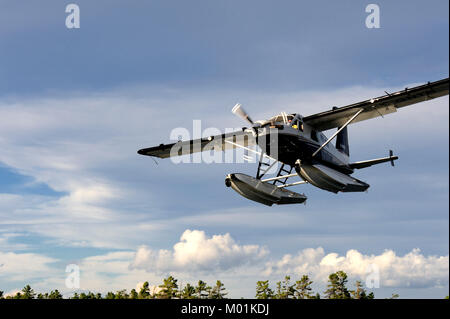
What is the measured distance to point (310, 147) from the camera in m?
23.0

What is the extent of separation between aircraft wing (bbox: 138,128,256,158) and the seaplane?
2.07 feet

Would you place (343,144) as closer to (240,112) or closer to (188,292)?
(240,112)

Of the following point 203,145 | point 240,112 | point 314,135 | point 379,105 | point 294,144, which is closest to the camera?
point 294,144

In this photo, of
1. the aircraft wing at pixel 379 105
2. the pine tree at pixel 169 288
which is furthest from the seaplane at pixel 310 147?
the pine tree at pixel 169 288

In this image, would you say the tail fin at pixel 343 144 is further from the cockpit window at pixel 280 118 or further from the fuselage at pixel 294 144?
the cockpit window at pixel 280 118

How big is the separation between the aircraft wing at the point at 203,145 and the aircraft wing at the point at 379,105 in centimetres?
430

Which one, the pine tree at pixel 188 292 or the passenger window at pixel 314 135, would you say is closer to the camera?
the passenger window at pixel 314 135

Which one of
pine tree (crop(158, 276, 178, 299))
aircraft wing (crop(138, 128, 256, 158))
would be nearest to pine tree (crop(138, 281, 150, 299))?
pine tree (crop(158, 276, 178, 299))

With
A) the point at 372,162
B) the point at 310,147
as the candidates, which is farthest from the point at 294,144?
the point at 372,162

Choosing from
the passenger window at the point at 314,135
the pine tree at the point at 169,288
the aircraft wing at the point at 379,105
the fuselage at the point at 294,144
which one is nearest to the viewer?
the aircraft wing at the point at 379,105

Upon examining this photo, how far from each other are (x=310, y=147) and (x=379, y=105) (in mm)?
4127

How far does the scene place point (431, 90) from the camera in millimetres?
21266

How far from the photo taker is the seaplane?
2156cm

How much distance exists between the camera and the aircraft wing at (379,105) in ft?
69.7
